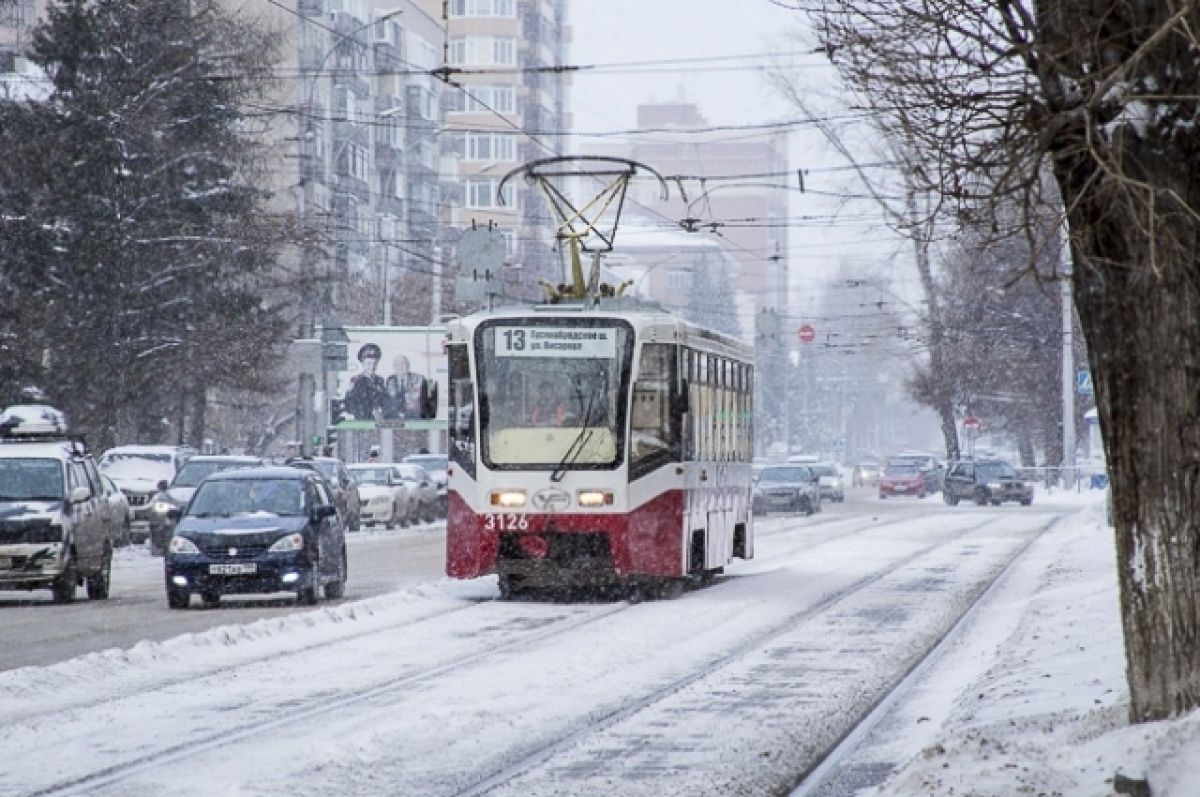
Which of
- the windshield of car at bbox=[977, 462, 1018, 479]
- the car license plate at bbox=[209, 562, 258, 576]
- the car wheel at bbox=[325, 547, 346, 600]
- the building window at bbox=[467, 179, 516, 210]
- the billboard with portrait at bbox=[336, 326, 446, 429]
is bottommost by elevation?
the car wheel at bbox=[325, 547, 346, 600]

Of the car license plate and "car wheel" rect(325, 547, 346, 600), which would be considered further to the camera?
"car wheel" rect(325, 547, 346, 600)

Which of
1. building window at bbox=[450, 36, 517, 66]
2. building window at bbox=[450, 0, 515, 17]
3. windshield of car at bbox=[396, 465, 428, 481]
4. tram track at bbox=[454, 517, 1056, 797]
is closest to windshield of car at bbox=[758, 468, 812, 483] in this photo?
windshield of car at bbox=[396, 465, 428, 481]

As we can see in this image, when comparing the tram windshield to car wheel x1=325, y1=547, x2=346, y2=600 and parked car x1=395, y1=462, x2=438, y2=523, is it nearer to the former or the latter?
car wheel x1=325, y1=547, x2=346, y2=600

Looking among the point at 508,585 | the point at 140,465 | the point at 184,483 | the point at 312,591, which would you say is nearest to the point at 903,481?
the point at 140,465

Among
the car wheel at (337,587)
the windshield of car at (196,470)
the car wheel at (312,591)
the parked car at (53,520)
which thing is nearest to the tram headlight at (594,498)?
the car wheel at (312,591)

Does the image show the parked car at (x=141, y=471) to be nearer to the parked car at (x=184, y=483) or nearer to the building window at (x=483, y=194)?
the parked car at (x=184, y=483)

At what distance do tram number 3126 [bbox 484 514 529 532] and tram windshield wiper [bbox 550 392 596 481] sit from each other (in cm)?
53

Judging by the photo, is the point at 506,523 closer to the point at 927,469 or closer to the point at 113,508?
the point at 113,508

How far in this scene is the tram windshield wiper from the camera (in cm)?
2631

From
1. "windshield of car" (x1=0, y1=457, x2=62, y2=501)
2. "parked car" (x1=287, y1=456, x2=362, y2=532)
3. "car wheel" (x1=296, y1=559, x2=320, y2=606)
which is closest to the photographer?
"car wheel" (x1=296, y1=559, x2=320, y2=606)

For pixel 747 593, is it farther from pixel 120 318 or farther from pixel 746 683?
pixel 120 318

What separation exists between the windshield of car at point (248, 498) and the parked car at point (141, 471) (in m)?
17.4

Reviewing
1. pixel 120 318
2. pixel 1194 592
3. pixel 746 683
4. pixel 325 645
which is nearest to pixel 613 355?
pixel 325 645

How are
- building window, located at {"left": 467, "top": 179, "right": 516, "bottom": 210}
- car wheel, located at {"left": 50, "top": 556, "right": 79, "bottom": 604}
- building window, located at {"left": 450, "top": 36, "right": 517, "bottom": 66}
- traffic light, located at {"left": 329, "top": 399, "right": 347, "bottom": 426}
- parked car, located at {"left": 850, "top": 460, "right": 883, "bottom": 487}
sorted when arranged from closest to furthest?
1. car wheel, located at {"left": 50, "top": 556, "right": 79, "bottom": 604}
2. traffic light, located at {"left": 329, "top": 399, "right": 347, "bottom": 426}
3. parked car, located at {"left": 850, "top": 460, "right": 883, "bottom": 487}
4. building window, located at {"left": 450, "top": 36, "right": 517, "bottom": 66}
5. building window, located at {"left": 467, "top": 179, "right": 516, "bottom": 210}
